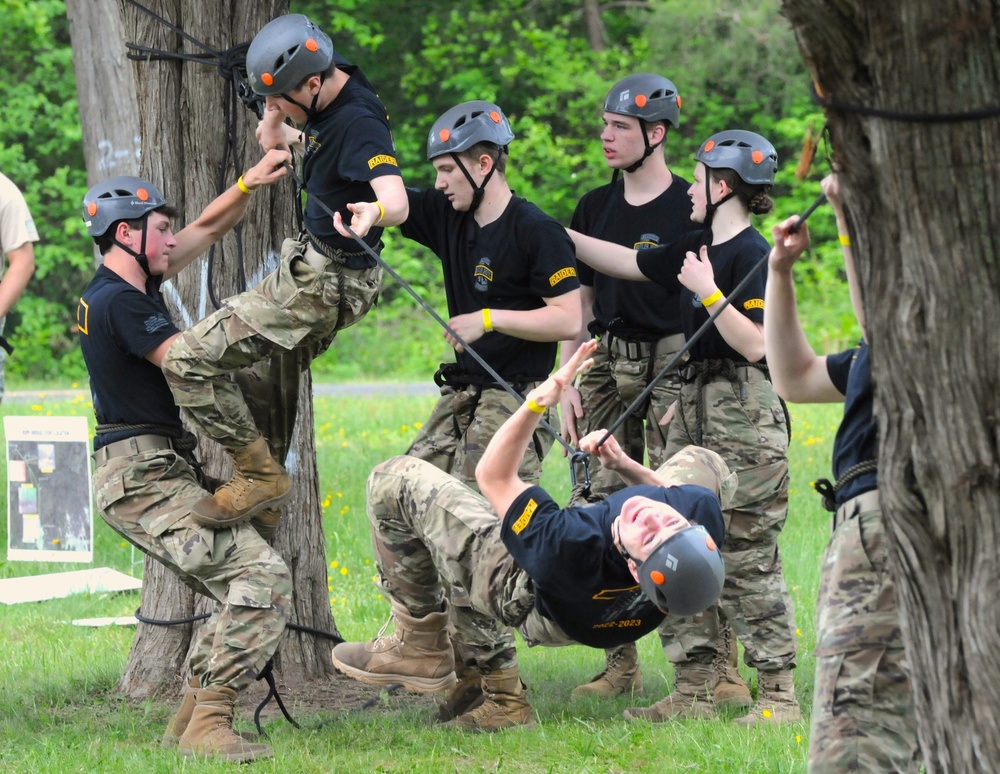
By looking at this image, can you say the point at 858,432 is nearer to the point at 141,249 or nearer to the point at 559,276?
the point at 559,276

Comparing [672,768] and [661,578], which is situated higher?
[661,578]

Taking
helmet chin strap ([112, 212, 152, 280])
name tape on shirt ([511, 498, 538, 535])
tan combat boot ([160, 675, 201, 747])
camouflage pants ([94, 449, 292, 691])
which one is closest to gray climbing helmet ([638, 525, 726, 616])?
name tape on shirt ([511, 498, 538, 535])

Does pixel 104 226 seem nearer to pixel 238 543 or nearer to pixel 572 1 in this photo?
pixel 238 543

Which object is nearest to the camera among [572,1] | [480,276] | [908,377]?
[908,377]

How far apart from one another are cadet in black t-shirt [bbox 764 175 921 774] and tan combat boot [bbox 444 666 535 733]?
205 cm

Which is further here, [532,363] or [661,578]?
[532,363]

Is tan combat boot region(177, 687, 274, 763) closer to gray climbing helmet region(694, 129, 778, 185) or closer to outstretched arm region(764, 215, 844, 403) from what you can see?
outstretched arm region(764, 215, 844, 403)

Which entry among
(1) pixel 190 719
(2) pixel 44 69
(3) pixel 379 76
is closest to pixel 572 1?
(3) pixel 379 76

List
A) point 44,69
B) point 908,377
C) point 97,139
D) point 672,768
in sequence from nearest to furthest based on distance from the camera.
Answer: point 908,377, point 672,768, point 97,139, point 44,69

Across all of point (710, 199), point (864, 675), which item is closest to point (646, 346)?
point (710, 199)

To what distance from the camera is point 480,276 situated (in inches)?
235

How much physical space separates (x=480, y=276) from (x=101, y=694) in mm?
2731

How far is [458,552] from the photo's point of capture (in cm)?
518

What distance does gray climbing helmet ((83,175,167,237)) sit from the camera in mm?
5531
